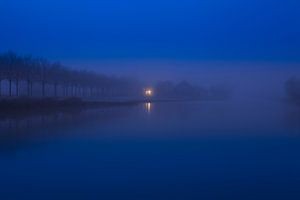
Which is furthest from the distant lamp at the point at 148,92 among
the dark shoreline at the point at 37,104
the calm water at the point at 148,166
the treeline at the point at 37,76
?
the calm water at the point at 148,166

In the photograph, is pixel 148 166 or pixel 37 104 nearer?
pixel 148 166

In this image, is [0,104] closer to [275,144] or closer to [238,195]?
[275,144]

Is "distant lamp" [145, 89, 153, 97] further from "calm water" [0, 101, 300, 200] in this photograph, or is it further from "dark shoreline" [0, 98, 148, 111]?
"calm water" [0, 101, 300, 200]

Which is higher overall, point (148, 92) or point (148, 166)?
point (148, 92)

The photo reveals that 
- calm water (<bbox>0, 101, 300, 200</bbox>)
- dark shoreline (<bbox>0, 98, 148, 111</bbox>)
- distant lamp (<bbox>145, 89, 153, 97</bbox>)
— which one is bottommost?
calm water (<bbox>0, 101, 300, 200</bbox>)

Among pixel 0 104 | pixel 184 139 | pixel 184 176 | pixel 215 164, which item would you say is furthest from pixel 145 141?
pixel 0 104

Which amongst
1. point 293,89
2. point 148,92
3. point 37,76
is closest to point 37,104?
point 37,76

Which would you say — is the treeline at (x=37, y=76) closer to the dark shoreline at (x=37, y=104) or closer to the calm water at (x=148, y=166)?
the dark shoreline at (x=37, y=104)

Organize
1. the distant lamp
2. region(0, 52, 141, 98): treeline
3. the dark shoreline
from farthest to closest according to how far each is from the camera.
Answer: the distant lamp
region(0, 52, 141, 98): treeline
the dark shoreline

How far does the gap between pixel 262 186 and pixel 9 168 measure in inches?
240

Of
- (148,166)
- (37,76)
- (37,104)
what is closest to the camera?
(148,166)

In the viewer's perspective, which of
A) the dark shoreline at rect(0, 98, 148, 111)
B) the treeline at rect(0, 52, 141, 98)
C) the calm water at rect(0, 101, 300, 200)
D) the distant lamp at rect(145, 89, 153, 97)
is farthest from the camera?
the distant lamp at rect(145, 89, 153, 97)

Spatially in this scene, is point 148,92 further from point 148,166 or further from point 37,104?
point 148,166

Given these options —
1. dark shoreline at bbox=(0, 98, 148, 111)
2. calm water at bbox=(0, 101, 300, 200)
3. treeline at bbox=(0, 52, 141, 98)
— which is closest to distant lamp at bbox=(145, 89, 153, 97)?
treeline at bbox=(0, 52, 141, 98)
